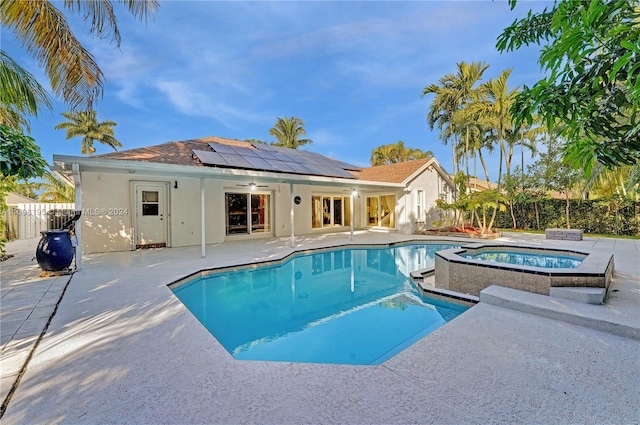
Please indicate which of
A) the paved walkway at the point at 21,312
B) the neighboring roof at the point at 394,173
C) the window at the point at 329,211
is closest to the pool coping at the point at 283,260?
the paved walkway at the point at 21,312

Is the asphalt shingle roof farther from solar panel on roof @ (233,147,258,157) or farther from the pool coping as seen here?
the pool coping

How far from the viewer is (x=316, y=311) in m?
5.58

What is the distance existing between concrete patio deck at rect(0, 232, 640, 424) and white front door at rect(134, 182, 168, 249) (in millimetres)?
6637

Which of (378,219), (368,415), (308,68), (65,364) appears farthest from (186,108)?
(368,415)

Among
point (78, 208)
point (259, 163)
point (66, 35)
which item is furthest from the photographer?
point (259, 163)

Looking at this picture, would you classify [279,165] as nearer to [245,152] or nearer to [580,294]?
[245,152]

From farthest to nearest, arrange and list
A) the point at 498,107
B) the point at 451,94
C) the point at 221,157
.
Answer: the point at 451,94 → the point at 498,107 → the point at 221,157

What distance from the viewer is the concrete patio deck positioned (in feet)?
7.32

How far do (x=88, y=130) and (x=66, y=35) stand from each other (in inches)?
922

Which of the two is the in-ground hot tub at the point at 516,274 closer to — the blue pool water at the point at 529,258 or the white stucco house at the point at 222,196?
the blue pool water at the point at 529,258

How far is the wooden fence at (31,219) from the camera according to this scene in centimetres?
1391

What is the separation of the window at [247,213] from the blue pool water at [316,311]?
17.1 ft

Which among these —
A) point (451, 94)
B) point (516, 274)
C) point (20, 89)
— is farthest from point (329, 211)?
point (20, 89)

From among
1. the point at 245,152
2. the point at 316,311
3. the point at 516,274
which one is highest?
the point at 245,152
